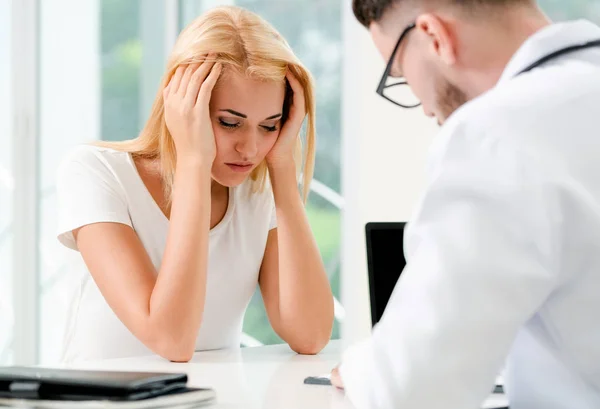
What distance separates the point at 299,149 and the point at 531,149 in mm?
1382

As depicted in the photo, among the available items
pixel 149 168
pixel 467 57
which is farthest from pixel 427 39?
pixel 149 168

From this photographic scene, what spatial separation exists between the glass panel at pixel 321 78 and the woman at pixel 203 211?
2.07 m

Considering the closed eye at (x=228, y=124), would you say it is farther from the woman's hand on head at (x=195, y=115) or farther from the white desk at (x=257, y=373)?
the white desk at (x=257, y=373)

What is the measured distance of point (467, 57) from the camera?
1.06 metres

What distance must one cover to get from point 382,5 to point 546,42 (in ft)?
0.79

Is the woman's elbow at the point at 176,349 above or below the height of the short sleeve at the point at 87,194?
below

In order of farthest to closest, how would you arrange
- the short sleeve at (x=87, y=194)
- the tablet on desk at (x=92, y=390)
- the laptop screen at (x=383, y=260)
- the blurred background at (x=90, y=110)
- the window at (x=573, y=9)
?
the blurred background at (x=90, y=110) → the window at (x=573, y=9) → the short sleeve at (x=87, y=194) → the laptop screen at (x=383, y=260) → the tablet on desk at (x=92, y=390)

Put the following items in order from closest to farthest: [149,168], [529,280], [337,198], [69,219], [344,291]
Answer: [529,280], [69,219], [149,168], [344,291], [337,198]

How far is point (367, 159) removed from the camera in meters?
3.78

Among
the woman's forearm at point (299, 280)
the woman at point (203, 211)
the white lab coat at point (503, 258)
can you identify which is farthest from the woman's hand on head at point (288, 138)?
the white lab coat at point (503, 258)

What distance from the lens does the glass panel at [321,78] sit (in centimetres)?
428

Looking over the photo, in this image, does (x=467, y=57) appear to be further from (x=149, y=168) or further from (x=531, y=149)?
(x=149, y=168)

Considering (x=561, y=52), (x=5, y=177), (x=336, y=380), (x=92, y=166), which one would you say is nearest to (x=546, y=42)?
(x=561, y=52)

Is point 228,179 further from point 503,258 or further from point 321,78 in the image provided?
point 321,78
